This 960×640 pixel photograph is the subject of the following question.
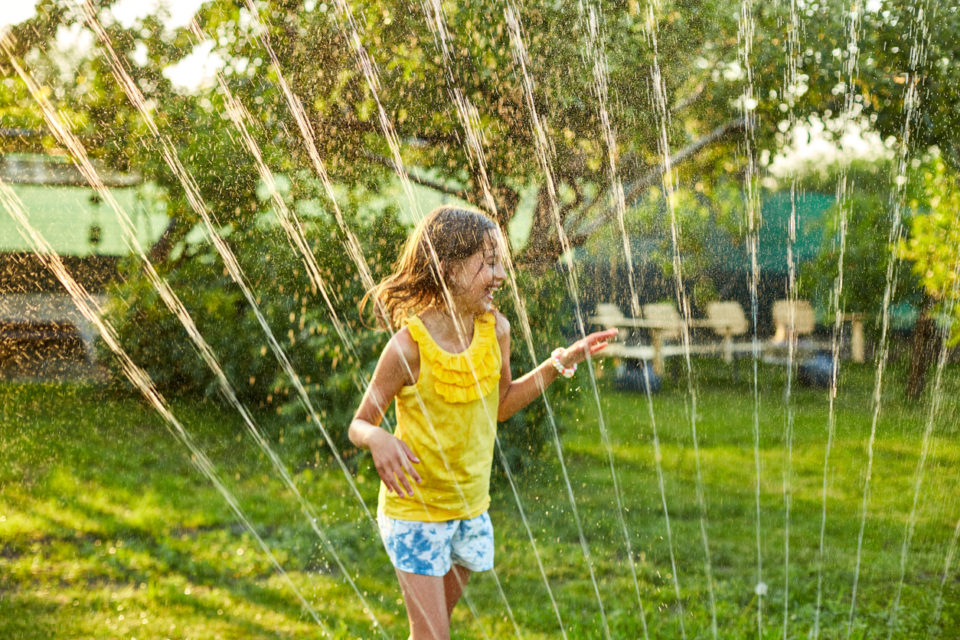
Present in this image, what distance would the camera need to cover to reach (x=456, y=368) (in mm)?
1896

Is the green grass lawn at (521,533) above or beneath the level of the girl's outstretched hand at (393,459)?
beneath

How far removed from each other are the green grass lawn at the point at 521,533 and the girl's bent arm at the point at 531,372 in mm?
1282

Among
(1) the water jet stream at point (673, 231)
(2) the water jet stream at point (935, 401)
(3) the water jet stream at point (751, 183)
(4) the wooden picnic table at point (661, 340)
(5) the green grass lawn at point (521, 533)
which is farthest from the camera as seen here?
(4) the wooden picnic table at point (661, 340)

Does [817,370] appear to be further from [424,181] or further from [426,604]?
[426,604]

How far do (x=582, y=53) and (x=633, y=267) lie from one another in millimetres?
2327

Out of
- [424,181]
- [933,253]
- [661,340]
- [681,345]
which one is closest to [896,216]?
[933,253]

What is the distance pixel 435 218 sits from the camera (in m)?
2.04

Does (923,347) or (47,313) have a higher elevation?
(47,313)

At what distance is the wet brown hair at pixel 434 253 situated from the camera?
197 cm

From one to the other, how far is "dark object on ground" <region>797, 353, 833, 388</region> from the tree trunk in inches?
27.5

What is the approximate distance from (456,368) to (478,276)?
0.23 m

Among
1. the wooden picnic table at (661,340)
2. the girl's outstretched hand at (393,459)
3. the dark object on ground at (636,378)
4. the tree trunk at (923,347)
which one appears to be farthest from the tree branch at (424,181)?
the tree trunk at (923,347)

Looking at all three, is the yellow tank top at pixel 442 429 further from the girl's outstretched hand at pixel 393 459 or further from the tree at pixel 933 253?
the tree at pixel 933 253

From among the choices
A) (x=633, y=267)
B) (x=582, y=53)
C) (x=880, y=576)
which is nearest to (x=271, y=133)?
(x=582, y=53)
